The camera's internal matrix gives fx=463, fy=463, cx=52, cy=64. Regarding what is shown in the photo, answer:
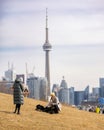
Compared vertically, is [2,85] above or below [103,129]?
above

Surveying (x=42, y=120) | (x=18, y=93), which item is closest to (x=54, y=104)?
(x=42, y=120)

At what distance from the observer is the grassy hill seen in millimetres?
22469

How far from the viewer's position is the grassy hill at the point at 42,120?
2247 cm

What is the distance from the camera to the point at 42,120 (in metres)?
24.5

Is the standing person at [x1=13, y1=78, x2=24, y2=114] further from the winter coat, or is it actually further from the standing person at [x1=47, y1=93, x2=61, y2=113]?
the standing person at [x1=47, y1=93, x2=61, y2=113]

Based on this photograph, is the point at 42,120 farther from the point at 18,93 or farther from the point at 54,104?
the point at 54,104

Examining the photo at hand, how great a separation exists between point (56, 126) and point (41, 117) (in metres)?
2.00

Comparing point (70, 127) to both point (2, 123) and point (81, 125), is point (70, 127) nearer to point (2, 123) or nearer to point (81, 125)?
point (81, 125)

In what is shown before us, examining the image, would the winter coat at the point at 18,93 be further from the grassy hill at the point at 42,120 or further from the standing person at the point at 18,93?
the grassy hill at the point at 42,120

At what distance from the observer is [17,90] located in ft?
80.4

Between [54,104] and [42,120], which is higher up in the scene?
[54,104]

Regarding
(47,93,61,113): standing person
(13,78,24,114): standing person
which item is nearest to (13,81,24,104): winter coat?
(13,78,24,114): standing person

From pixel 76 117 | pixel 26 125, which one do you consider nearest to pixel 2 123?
pixel 26 125

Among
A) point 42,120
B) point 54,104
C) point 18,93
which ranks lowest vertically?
point 42,120
